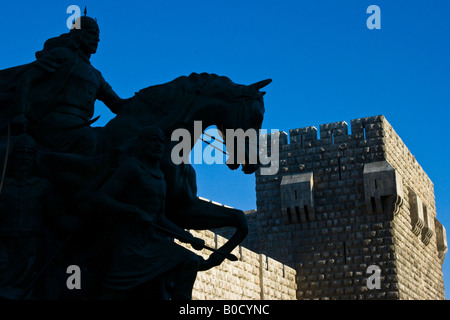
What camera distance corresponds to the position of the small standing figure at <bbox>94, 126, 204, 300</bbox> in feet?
15.1

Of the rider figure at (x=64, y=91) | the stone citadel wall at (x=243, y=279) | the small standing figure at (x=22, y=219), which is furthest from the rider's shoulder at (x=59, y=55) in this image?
the stone citadel wall at (x=243, y=279)

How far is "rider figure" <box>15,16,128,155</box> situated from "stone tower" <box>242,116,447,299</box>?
16953mm

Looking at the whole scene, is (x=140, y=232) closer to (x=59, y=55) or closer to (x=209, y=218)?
(x=209, y=218)

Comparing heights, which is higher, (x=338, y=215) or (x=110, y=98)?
(x=338, y=215)

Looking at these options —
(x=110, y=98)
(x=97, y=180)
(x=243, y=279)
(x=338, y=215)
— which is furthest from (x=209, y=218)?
(x=338, y=215)

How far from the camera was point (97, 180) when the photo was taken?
4.89 meters

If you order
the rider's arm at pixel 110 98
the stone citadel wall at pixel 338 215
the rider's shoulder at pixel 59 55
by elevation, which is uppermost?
the stone citadel wall at pixel 338 215

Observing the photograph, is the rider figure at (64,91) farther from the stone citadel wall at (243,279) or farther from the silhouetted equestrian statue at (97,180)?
the stone citadel wall at (243,279)

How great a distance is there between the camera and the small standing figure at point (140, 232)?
15.1ft

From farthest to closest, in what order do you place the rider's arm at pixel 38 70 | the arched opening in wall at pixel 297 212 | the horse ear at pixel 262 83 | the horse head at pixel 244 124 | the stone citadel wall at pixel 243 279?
1. the arched opening in wall at pixel 297 212
2. the stone citadel wall at pixel 243 279
3. the horse ear at pixel 262 83
4. the horse head at pixel 244 124
5. the rider's arm at pixel 38 70

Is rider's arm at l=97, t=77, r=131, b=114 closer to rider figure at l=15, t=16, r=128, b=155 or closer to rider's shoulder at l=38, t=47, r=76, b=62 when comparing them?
rider figure at l=15, t=16, r=128, b=155

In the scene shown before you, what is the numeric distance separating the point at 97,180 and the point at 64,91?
0.74 meters
